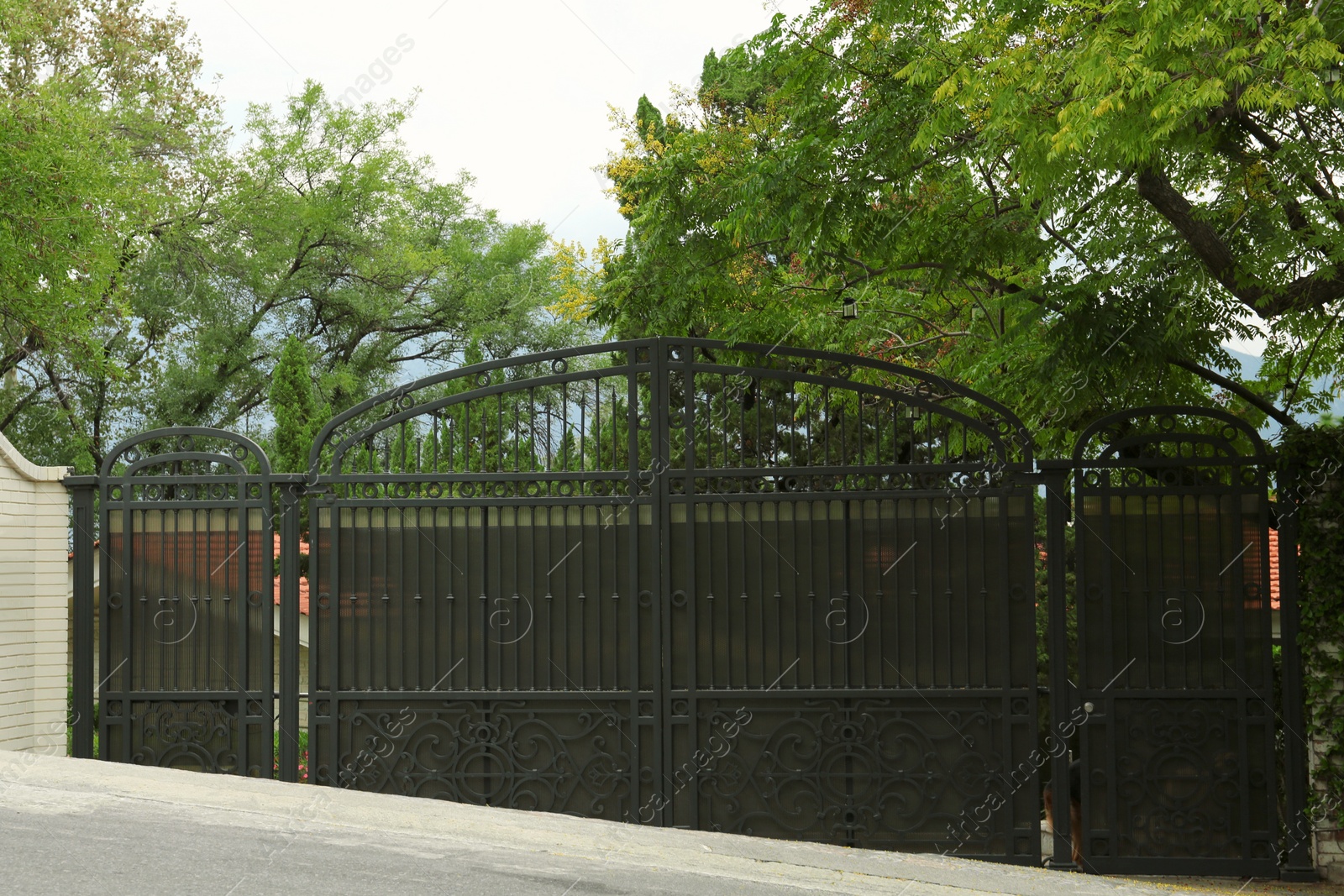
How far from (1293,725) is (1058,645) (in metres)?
1.33

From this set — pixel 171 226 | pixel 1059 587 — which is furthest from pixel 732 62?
pixel 171 226

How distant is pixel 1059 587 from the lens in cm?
597

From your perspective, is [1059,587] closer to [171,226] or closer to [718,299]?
[718,299]

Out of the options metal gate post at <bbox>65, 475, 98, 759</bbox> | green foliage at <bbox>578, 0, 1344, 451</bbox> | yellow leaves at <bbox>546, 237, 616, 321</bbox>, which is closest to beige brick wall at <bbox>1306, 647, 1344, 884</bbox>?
green foliage at <bbox>578, 0, 1344, 451</bbox>

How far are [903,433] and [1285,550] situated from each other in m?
6.04

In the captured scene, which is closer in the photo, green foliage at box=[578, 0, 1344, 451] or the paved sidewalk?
the paved sidewalk

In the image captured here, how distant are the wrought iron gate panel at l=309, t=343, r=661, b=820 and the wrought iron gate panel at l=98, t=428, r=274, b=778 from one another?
421 millimetres

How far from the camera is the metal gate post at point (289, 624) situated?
→ 246 inches

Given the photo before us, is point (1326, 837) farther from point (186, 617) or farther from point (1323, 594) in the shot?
point (186, 617)

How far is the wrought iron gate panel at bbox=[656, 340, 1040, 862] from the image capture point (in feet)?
19.9

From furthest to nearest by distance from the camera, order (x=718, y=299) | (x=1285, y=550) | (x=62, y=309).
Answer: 1. (x=62, y=309)
2. (x=718, y=299)
3. (x=1285, y=550)

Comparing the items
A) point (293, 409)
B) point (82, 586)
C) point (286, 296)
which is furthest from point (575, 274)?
point (82, 586)

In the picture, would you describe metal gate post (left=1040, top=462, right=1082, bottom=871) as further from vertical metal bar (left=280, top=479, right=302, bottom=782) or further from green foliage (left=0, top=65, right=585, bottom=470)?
green foliage (left=0, top=65, right=585, bottom=470)

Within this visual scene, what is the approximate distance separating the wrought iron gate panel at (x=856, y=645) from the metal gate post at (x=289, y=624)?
214 cm
